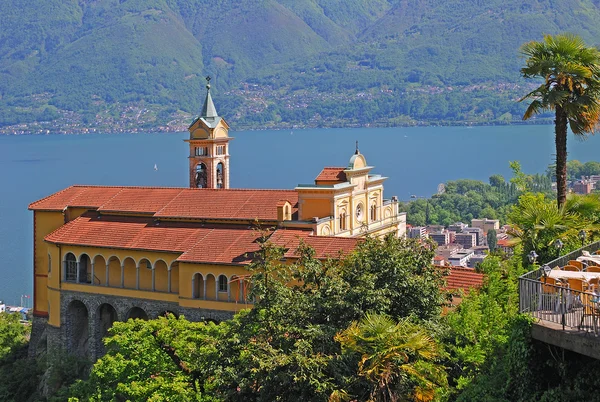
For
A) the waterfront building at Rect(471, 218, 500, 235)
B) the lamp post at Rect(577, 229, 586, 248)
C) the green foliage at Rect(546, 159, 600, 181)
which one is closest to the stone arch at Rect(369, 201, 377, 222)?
the lamp post at Rect(577, 229, 586, 248)

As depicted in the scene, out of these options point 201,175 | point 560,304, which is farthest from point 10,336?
point 560,304

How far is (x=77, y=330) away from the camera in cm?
4162

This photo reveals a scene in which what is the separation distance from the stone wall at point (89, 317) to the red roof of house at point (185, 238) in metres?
2.27

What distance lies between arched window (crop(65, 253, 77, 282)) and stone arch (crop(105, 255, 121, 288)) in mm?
1813

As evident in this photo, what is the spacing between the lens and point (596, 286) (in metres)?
15.7

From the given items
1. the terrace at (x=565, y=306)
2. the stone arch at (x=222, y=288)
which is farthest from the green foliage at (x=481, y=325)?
the stone arch at (x=222, y=288)

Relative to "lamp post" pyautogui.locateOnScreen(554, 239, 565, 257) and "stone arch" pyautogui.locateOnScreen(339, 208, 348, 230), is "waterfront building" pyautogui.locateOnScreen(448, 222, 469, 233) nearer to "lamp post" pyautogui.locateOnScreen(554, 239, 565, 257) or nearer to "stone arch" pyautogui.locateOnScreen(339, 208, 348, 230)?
"stone arch" pyautogui.locateOnScreen(339, 208, 348, 230)

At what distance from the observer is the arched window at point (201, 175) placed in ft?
158

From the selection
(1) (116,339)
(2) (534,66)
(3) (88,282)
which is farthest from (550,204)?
(3) (88,282)

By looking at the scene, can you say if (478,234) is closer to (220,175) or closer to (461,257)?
(461,257)

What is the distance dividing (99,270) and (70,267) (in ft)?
5.05

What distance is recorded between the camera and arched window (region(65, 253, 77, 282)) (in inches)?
1645

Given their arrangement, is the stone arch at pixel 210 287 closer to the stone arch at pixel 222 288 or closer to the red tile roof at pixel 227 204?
the stone arch at pixel 222 288

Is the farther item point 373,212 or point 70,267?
point 373,212
